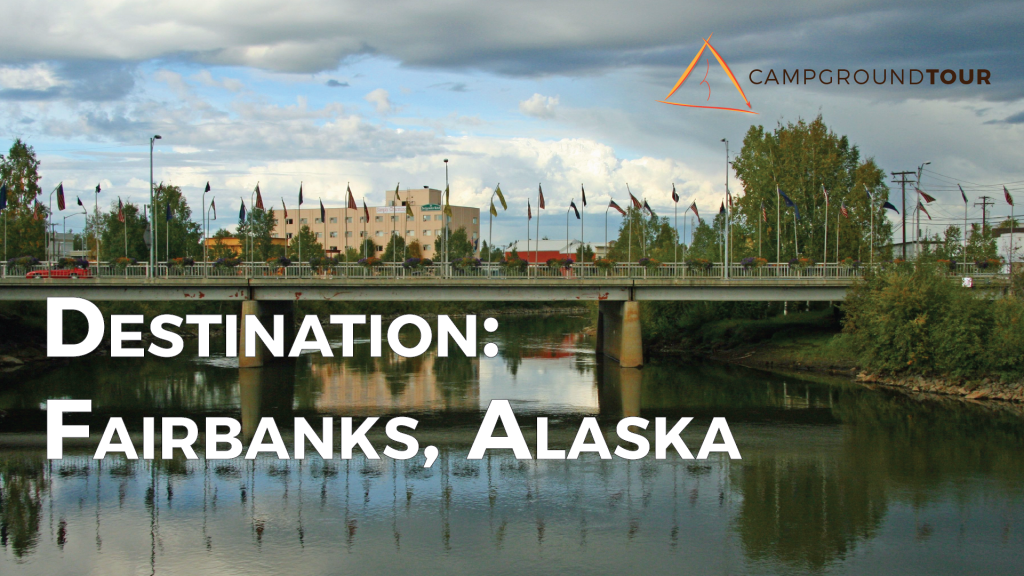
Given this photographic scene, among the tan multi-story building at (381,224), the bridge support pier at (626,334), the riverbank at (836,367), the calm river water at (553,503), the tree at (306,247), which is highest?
the tan multi-story building at (381,224)

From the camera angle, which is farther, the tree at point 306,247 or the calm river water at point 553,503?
the tree at point 306,247

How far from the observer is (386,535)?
80.2ft

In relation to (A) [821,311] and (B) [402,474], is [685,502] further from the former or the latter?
(A) [821,311]

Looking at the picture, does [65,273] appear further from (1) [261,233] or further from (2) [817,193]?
(2) [817,193]

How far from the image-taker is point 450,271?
65250 millimetres

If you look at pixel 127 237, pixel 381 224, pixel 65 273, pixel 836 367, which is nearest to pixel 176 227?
pixel 127 237

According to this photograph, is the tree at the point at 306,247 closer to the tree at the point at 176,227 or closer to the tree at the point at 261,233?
the tree at the point at 261,233

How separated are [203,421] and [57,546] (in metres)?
19.1

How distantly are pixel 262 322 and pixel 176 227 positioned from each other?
209 ft

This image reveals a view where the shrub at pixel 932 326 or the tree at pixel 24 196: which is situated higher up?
the tree at pixel 24 196

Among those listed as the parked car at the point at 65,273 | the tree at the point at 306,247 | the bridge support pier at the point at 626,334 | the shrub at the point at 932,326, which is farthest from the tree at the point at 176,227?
the shrub at the point at 932,326

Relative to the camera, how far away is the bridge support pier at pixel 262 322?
211 feet

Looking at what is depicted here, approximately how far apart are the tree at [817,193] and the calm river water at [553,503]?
48.1 metres

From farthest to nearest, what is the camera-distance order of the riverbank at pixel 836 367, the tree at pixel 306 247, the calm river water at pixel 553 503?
1. the tree at pixel 306 247
2. the riverbank at pixel 836 367
3. the calm river water at pixel 553 503
